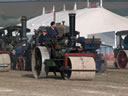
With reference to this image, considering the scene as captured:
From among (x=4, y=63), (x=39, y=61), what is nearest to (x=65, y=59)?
(x=39, y=61)

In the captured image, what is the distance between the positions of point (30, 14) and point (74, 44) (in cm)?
12076

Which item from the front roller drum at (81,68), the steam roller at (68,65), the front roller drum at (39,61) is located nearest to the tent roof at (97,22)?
the front roller drum at (39,61)

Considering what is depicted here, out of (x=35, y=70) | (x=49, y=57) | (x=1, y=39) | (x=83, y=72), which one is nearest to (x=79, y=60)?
(x=83, y=72)

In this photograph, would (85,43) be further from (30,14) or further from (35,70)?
(30,14)

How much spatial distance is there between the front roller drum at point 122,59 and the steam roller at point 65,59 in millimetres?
7983

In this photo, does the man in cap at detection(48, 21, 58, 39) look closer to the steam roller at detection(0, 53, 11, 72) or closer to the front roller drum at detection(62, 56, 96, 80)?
the front roller drum at detection(62, 56, 96, 80)

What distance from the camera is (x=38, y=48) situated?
1427 cm

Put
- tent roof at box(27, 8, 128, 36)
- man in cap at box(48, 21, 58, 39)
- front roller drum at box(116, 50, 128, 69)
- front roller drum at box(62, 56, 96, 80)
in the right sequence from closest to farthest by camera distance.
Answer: front roller drum at box(62, 56, 96, 80)
man in cap at box(48, 21, 58, 39)
front roller drum at box(116, 50, 128, 69)
tent roof at box(27, 8, 128, 36)

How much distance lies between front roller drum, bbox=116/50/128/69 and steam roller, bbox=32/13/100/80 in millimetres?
7983

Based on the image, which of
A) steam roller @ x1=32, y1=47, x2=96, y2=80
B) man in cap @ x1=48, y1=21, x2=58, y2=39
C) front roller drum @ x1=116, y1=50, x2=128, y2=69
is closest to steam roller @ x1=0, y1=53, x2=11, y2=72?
steam roller @ x1=32, y1=47, x2=96, y2=80

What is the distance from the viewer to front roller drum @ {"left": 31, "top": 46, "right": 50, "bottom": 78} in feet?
45.5

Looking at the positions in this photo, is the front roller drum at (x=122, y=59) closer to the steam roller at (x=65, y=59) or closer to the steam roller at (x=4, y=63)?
the steam roller at (x=4, y=63)

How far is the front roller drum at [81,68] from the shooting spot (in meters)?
12.9

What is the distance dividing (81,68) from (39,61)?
1966 mm
